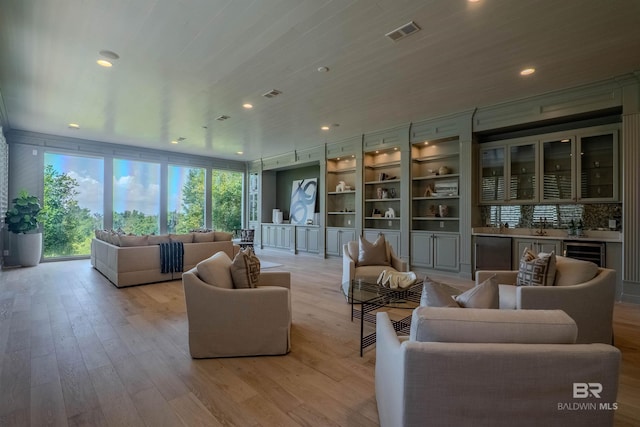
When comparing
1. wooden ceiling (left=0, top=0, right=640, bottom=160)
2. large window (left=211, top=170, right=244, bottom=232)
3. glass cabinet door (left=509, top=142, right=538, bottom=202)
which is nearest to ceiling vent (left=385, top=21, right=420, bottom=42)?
wooden ceiling (left=0, top=0, right=640, bottom=160)

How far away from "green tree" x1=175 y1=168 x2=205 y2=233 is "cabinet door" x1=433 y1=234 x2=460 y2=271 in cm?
714

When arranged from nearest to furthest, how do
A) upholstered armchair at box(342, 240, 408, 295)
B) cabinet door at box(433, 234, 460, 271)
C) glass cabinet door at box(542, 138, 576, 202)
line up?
1. upholstered armchair at box(342, 240, 408, 295)
2. glass cabinet door at box(542, 138, 576, 202)
3. cabinet door at box(433, 234, 460, 271)

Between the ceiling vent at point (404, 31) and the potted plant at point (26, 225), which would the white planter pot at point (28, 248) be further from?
the ceiling vent at point (404, 31)

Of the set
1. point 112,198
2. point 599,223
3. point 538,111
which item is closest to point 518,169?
point 538,111

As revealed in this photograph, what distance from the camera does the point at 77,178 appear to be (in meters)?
7.66

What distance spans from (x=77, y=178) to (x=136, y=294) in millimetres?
5196

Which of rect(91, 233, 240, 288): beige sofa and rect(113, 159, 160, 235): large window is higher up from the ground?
rect(113, 159, 160, 235): large window

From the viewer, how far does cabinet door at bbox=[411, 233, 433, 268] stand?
19.5 feet

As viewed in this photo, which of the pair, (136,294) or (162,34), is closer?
(162,34)

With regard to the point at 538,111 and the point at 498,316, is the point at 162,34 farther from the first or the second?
the point at 538,111

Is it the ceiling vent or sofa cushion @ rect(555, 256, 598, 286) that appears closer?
sofa cushion @ rect(555, 256, 598, 286)

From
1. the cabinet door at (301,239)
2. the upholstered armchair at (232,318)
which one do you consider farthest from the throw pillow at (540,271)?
the cabinet door at (301,239)

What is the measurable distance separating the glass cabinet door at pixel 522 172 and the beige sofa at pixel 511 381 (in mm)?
4681

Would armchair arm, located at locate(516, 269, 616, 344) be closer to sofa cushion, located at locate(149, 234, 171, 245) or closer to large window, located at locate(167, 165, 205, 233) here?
sofa cushion, located at locate(149, 234, 171, 245)
